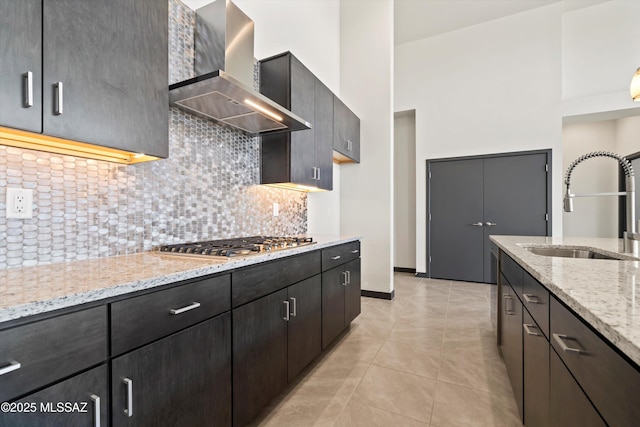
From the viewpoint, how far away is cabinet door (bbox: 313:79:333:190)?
9.11ft

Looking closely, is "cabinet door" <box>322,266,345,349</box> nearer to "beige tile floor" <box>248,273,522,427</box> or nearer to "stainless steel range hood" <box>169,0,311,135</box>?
"beige tile floor" <box>248,273,522,427</box>

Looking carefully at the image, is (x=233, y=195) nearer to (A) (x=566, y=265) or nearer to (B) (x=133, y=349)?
(B) (x=133, y=349)

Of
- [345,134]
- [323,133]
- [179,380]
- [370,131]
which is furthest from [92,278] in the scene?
[370,131]

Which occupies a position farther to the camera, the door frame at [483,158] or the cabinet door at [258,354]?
the door frame at [483,158]

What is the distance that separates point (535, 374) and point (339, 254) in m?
1.47

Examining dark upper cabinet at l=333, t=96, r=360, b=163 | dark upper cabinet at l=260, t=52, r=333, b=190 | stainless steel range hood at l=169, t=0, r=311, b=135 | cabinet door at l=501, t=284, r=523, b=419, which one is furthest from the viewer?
dark upper cabinet at l=333, t=96, r=360, b=163

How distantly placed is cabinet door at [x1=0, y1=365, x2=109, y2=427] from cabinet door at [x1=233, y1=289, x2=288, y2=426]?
55cm

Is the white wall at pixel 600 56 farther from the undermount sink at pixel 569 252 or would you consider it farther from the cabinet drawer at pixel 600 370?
the cabinet drawer at pixel 600 370

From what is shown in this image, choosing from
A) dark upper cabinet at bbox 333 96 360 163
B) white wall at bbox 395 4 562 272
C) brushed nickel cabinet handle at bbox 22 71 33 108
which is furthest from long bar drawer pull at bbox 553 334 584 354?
white wall at bbox 395 4 562 272

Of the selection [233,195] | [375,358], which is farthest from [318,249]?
[375,358]

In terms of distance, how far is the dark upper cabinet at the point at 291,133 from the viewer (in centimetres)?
236

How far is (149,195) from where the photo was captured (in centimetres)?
164

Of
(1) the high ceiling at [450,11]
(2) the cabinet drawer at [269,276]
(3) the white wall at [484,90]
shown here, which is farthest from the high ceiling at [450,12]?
(2) the cabinet drawer at [269,276]

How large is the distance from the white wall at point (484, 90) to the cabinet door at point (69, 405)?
503 centimetres
